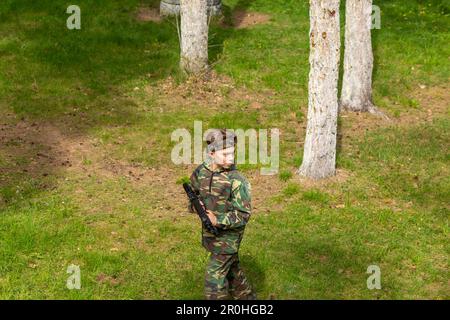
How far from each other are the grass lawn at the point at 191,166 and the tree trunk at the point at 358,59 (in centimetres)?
53

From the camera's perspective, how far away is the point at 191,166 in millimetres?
14812

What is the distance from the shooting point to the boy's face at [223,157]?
928 centimetres

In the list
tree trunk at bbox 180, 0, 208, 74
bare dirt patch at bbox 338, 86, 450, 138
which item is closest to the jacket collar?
bare dirt patch at bbox 338, 86, 450, 138

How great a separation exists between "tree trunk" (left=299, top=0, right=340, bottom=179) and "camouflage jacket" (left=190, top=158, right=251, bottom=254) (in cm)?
492

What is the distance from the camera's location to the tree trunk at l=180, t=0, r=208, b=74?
1831 cm

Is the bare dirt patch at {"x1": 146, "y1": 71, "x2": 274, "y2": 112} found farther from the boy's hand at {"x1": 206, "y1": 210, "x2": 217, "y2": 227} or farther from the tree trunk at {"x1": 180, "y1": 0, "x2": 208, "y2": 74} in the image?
the boy's hand at {"x1": 206, "y1": 210, "x2": 217, "y2": 227}

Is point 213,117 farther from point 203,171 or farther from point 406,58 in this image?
point 203,171

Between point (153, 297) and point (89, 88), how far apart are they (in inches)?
334

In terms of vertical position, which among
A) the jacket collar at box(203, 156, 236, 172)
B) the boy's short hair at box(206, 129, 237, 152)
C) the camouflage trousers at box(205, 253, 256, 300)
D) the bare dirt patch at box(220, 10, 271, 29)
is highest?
the bare dirt patch at box(220, 10, 271, 29)

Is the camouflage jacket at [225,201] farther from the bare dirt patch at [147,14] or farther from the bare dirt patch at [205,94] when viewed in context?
the bare dirt patch at [147,14]

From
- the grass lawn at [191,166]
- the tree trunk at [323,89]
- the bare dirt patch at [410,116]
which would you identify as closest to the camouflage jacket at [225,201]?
the grass lawn at [191,166]

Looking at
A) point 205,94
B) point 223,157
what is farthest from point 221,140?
point 205,94

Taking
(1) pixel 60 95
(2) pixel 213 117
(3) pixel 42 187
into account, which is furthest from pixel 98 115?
(3) pixel 42 187

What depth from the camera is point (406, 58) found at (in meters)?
20.2
